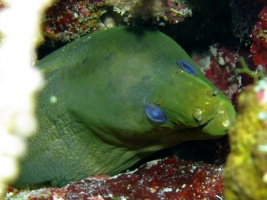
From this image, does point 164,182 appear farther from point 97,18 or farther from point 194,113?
point 97,18

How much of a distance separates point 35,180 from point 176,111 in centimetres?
229

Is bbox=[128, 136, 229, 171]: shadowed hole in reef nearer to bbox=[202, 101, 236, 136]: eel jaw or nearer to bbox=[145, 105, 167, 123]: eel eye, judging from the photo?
bbox=[202, 101, 236, 136]: eel jaw

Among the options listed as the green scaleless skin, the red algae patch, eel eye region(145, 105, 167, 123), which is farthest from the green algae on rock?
eel eye region(145, 105, 167, 123)

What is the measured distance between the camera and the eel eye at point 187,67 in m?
3.41

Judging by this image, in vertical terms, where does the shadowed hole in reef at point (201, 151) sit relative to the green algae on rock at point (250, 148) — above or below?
below

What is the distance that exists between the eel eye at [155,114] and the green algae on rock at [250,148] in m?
1.50

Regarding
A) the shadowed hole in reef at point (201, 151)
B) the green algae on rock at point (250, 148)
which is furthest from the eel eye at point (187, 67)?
the green algae on rock at point (250, 148)

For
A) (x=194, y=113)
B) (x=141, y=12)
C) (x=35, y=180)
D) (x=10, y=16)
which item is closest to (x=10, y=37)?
(x=10, y=16)

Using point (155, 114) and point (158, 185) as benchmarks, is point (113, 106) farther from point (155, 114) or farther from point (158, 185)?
point (158, 185)

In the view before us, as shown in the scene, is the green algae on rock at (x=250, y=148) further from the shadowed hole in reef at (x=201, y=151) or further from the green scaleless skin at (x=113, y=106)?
the shadowed hole in reef at (x=201, y=151)

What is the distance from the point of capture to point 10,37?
142 inches

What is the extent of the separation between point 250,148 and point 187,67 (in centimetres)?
192

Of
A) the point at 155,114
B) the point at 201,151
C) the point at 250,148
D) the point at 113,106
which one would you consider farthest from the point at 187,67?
the point at 250,148

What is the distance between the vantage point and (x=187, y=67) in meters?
3.45
